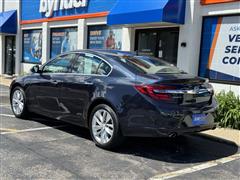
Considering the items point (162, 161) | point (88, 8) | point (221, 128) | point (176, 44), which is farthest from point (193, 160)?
point (88, 8)

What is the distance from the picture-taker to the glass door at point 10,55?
19.8 meters

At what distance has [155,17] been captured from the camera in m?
9.91

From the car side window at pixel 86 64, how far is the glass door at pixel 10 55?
1406 centimetres

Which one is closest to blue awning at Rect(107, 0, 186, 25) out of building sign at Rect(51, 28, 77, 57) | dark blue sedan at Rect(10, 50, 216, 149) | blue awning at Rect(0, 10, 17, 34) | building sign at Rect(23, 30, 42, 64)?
dark blue sedan at Rect(10, 50, 216, 149)

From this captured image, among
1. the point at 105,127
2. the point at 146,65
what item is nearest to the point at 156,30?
the point at 146,65

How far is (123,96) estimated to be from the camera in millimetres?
5508

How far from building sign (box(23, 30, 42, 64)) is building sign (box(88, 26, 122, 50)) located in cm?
421

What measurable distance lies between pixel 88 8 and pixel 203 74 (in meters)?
6.05

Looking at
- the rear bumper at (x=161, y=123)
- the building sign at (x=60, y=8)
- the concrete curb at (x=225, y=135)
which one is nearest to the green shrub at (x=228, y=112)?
the concrete curb at (x=225, y=135)

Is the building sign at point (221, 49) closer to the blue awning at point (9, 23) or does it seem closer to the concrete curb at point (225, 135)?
the concrete curb at point (225, 135)

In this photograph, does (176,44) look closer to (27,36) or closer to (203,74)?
(203,74)

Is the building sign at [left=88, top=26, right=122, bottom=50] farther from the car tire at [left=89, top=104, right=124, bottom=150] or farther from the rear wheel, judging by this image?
the car tire at [left=89, top=104, right=124, bottom=150]

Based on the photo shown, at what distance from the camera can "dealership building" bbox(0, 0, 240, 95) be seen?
9.39m

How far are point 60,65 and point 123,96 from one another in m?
1.98
